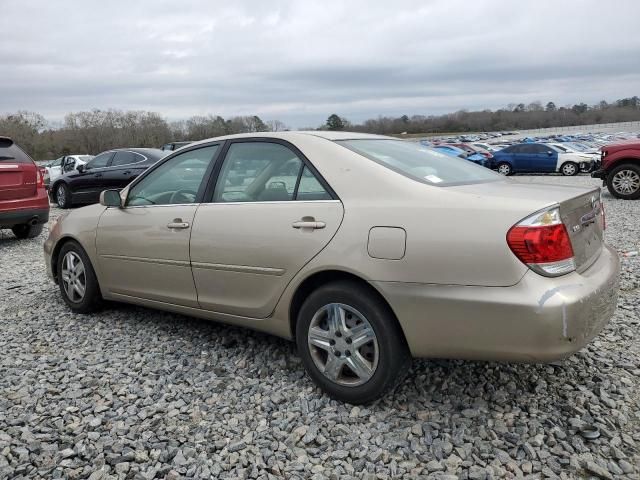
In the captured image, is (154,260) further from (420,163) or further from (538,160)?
(538,160)

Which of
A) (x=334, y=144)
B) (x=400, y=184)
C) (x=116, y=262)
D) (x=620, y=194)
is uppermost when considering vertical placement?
(x=334, y=144)

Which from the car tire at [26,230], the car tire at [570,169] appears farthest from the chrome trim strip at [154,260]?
the car tire at [570,169]

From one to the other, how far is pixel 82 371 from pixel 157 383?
0.59m

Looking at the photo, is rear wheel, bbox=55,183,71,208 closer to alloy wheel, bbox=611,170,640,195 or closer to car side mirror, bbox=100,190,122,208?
car side mirror, bbox=100,190,122,208

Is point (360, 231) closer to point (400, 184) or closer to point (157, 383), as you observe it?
point (400, 184)

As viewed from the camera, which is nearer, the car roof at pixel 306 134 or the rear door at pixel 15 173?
the car roof at pixel 306 134

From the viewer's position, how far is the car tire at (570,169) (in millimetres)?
21625

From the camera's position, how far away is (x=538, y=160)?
22.2 metres

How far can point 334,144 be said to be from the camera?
3178mm

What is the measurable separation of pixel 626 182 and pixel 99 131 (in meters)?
60.7

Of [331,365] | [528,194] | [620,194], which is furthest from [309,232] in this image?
[620,194]

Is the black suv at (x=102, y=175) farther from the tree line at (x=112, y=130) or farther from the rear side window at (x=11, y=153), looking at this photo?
the tree line at (x=112, y=130)

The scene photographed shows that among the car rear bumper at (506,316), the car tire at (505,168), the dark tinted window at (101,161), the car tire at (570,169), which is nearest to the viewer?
the car rear bumper at (506,316)

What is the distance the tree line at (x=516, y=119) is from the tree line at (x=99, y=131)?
127 ft
